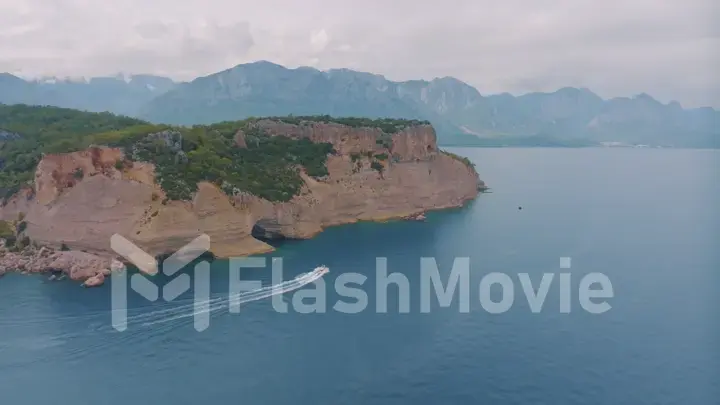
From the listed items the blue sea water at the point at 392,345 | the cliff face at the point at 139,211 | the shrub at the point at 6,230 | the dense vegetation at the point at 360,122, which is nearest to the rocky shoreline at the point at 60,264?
the cliff face at the point at 139,211

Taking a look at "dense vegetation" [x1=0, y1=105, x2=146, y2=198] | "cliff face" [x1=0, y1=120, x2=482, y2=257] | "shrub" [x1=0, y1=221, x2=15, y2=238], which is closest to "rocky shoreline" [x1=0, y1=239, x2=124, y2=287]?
"cliff face" [x1=0, y1=120, x2=482, y2=257]

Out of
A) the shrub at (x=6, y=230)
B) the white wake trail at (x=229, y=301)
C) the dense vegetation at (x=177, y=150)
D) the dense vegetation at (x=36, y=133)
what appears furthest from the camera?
the dense vegetation at (x=36, y=133)

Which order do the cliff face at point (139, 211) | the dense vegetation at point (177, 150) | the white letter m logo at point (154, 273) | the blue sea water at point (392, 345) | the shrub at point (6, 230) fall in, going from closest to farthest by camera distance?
the blue sea water at point (392, 345) < the white letter m logo at point (154, 273) < the cliff face at point (139, 211) < the shrub at point (6, 230) < the dense vegetation at point (177, 150)

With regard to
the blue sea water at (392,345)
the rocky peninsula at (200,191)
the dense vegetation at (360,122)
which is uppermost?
the dense vegetation at (360,122)

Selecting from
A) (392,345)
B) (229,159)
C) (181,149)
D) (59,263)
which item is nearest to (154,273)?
(59,263)

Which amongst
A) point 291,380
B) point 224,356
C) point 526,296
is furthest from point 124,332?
point 526,296

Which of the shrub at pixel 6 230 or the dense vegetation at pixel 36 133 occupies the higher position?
the dense vegetation at pixel 36 133

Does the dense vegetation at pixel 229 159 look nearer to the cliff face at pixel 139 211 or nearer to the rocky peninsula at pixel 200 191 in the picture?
the rocky peninsula at pixel 200 191
